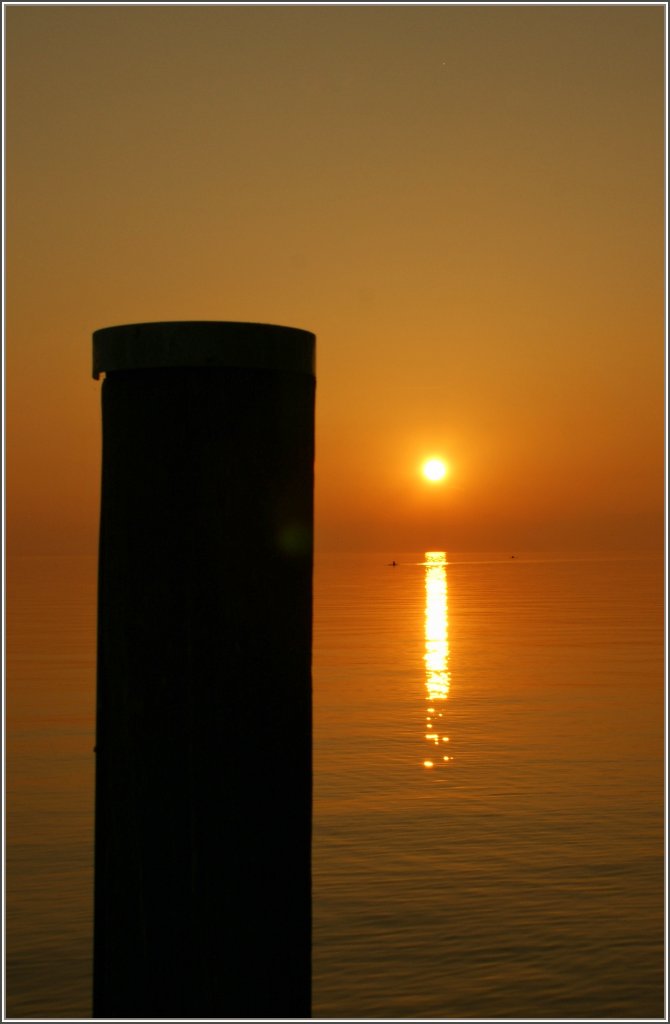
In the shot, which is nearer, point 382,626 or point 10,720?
point 10,720

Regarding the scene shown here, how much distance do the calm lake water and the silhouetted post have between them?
6.74 metres

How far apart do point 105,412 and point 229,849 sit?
A: 105cm

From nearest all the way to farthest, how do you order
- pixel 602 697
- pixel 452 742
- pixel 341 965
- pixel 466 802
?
1. pixel 341 965
2. pixel 466 802
3. pixel 452 742
4. pixel 602 697

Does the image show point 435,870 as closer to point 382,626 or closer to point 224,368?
point 224,368

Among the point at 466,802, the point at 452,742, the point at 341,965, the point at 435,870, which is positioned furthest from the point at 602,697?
the point at 341,965

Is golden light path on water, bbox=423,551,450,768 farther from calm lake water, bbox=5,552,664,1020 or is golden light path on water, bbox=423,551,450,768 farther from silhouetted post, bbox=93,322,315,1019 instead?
silhouetted post, bbox=93,322,315,1019

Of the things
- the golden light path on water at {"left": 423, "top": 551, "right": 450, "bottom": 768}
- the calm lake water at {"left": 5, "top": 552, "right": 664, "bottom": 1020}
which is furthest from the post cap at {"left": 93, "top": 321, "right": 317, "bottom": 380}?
the golden light path on water at {"left": 423, "top": 551, "right": 450, "bottom": 768}

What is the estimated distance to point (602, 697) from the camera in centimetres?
2484

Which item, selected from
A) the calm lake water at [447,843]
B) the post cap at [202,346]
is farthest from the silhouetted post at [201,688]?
the calm lake water at [447,843]

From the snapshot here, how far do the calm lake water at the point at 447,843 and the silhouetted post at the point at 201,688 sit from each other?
6738 mm

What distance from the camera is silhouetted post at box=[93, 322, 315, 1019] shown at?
2785 millimetres

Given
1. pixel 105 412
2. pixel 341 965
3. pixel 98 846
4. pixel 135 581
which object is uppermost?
pixel 105 412

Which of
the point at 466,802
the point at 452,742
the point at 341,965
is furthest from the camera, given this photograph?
the point at 452,742

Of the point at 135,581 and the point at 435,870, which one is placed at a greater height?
the point at 135,581
